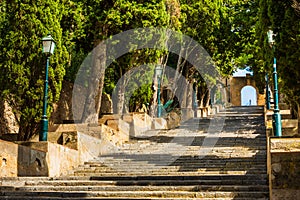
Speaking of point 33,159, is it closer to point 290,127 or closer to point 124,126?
point 124,126

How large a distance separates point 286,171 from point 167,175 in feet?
17.2

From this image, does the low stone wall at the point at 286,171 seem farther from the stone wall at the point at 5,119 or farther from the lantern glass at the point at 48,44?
the stone wall at the point at 5,119

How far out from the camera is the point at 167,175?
11008mm

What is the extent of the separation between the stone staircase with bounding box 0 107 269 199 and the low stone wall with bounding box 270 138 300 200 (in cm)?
281

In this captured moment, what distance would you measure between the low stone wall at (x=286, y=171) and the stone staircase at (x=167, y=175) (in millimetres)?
2813

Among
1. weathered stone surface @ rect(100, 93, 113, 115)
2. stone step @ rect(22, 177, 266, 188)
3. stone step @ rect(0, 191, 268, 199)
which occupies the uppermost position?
weathered stone surface @ rect(100, 93, 113, 115)

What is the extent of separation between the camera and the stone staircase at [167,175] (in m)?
9.36

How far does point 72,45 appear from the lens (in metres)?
16.8

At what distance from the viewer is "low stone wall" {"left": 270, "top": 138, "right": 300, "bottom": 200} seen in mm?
5949

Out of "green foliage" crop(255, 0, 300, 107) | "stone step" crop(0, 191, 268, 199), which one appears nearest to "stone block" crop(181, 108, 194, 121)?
"green foliage" crop(255, 0, 300, 107)

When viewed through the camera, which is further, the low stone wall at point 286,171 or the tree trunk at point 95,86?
the tree trunk at point 95,86

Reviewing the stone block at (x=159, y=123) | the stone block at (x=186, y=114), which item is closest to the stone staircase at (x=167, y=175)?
the stone block at (x=159, y=123)

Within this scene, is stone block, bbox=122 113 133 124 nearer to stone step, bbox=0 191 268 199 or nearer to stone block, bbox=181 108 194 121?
stone block, bbox=181 108 194 121

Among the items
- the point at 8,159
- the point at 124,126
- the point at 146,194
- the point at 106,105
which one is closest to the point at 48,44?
the point at 8,159
